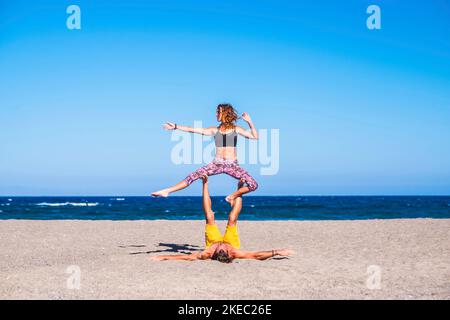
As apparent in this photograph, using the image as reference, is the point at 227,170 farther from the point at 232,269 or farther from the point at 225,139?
the point at 232,269

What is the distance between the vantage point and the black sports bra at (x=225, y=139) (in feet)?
28.3

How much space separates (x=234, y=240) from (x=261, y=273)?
1.58 metres

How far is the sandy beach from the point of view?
6172mm

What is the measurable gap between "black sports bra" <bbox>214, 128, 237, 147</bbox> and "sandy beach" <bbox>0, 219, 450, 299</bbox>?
6.96 ft

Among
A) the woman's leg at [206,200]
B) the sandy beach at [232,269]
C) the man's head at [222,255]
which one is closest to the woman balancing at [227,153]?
the woman's leg at [206,200]

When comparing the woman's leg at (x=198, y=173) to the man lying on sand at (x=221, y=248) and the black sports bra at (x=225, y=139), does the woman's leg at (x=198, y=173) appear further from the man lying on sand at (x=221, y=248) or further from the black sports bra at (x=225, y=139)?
the black sports bra at (x=225, y=139)

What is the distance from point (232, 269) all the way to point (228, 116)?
2.73 m

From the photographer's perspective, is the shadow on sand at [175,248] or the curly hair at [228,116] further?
the shadow on sand at [175,248]

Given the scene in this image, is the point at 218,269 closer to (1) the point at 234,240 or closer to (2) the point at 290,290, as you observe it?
(1) the point at 234,240

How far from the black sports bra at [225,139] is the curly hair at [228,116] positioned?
14 centimetres

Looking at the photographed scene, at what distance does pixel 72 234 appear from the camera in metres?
14.6

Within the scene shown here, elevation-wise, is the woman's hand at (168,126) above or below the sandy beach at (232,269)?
above
